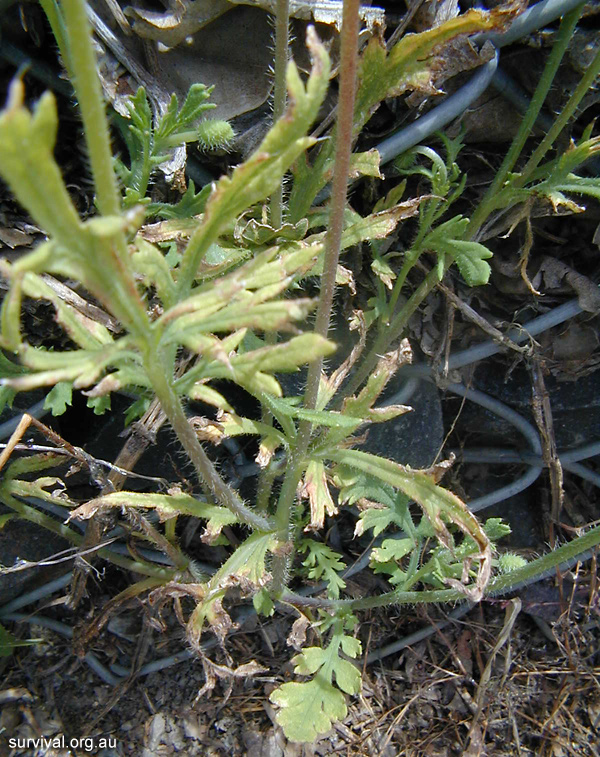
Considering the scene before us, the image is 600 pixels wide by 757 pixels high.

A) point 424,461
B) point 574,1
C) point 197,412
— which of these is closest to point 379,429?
point 424,461

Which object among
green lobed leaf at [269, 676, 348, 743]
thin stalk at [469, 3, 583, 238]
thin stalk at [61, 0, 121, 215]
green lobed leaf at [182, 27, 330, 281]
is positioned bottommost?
green lobed leaf at [269, 676, 348, 743]

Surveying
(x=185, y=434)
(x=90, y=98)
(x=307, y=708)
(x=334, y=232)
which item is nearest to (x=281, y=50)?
(x=334, y=232)

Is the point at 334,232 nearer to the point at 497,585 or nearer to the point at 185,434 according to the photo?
the point at 185,434

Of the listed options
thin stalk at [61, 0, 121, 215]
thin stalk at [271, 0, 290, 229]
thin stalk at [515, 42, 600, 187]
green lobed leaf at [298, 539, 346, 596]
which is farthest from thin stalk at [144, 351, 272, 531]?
thin stalk at [515, 42, 600, 187]

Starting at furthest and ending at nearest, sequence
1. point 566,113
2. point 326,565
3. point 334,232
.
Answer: point 326,565
point 566,113
point 334,232

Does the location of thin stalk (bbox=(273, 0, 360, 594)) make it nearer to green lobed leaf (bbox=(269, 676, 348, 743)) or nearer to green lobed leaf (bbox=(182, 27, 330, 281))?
green lobed leaf (bbox=(182, 27, 330, 281))

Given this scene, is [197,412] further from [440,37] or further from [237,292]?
[440,37]
